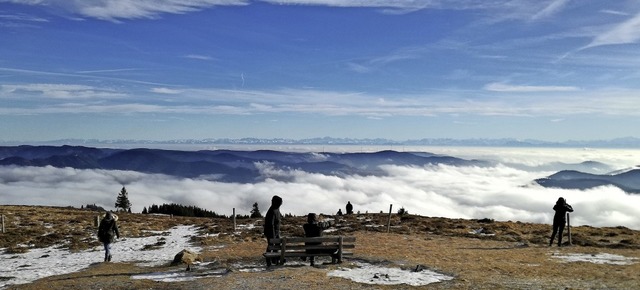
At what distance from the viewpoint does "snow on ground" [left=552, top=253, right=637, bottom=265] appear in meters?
20.0

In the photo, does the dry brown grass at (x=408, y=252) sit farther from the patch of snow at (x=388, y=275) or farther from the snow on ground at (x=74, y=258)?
the snow on ground at (x=74, y=258)

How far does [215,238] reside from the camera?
30.2 meters

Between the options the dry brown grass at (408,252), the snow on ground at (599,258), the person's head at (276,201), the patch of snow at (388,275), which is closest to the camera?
the dry brown grass at (408,252)

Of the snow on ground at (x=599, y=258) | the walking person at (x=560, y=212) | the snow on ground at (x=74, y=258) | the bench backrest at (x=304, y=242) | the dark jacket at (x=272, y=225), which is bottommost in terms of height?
the snow on ground at (x=74, y=258)

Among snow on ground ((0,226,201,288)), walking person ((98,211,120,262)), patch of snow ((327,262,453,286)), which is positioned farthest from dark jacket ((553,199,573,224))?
walking person ((98,211,120,262))

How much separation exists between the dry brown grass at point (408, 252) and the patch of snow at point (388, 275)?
522 mm

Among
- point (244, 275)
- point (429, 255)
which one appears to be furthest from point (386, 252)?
point (244, 275)

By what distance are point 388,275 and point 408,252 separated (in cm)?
608

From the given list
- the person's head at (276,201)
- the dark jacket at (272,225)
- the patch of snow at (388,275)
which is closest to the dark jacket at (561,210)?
the patch of snow at (388,275)

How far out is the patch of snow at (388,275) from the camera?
1647 centimetres

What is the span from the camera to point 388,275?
17.4 m

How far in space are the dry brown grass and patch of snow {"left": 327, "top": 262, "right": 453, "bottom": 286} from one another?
0.52 metres

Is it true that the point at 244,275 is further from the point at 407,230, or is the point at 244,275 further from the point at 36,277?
the point at 407,230

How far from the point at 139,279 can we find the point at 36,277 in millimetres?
4565
